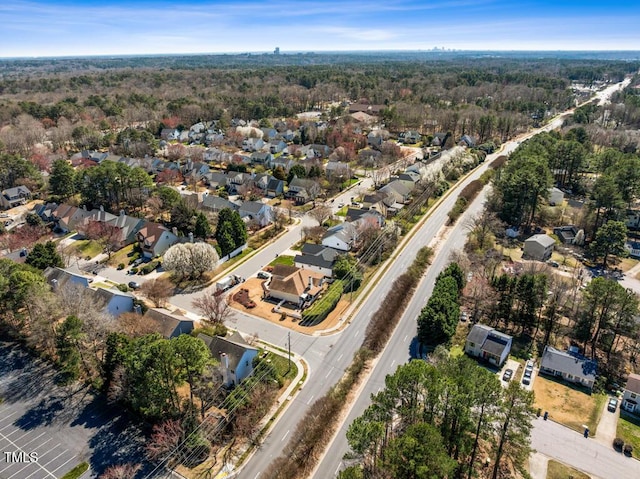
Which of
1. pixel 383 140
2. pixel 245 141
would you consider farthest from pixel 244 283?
pixel 383 140

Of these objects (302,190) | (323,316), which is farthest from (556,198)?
(323,316)

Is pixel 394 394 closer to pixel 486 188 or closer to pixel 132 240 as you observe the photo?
pixel 132 240

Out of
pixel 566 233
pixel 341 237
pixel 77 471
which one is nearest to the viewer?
pixel 77 471

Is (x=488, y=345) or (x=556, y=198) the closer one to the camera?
(x=488, y=345)

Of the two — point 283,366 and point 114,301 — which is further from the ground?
point 114,301

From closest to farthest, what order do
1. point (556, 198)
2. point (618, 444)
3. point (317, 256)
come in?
point (618, 444), point (317, 256), point (556, 198)

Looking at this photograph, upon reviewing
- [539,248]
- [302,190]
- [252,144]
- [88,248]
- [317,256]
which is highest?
[252,144]

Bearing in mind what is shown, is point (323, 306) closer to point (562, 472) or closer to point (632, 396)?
point (562, 472)

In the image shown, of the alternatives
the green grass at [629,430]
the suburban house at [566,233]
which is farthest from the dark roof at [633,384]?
the suburban house at [566,233]
